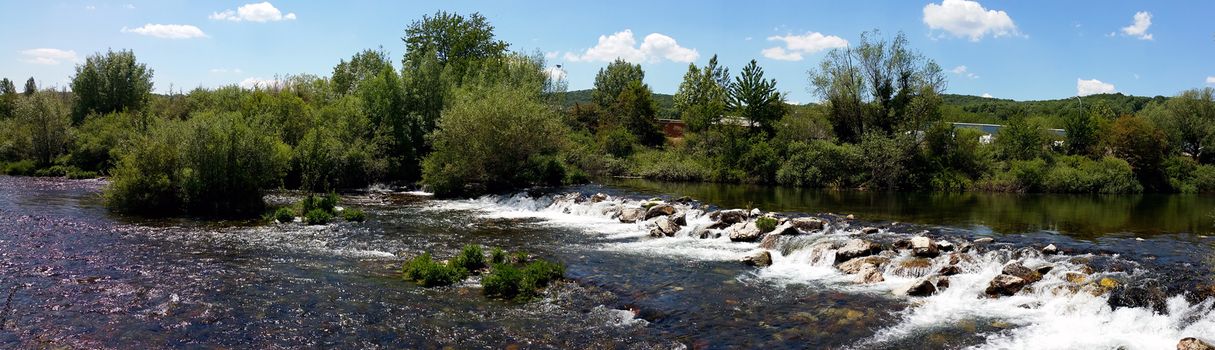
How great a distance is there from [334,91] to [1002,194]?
6147 cm

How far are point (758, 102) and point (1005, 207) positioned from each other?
26748mm

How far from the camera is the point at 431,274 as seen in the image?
1678 centimetres

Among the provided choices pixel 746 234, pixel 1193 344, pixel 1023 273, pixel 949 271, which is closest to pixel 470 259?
pixel 746 234

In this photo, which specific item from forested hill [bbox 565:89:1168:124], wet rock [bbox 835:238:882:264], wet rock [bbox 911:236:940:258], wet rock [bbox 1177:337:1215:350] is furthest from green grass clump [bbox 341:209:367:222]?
forested hill [bbox 565:89:1168:124]

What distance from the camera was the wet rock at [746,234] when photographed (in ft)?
76.7

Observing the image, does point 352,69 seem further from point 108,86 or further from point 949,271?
point 949,271

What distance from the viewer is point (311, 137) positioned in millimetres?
38625

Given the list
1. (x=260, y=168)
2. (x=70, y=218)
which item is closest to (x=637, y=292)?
(x=260, y=168)

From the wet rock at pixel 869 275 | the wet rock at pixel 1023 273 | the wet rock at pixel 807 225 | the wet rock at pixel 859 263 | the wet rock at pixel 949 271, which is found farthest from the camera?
the wet rock at pixel 807 225

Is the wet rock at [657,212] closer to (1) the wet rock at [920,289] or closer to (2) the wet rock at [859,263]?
(2) the wet rock at [859,263]

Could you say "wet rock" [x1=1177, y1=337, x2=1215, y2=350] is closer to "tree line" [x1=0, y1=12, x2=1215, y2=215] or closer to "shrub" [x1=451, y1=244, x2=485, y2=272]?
"shrub" [x1=451, y1=244, x2=485, y2=272]

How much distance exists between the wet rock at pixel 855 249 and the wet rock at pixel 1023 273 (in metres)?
3.56

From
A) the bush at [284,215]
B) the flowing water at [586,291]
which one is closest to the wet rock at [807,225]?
the flowing water at [586,291]

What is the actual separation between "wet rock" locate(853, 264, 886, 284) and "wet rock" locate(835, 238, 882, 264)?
1420 millimetres
